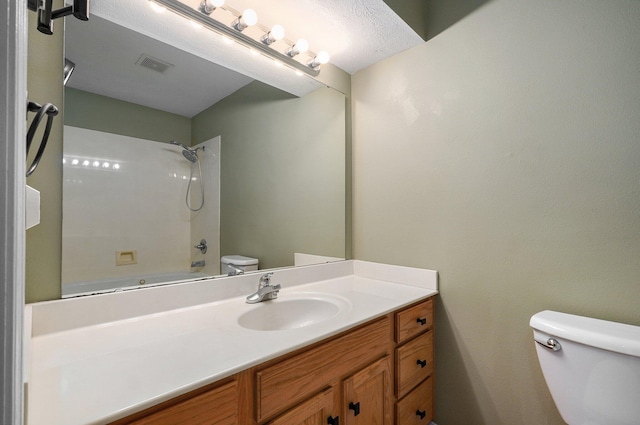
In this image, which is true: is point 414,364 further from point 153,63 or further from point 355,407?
point 153,63

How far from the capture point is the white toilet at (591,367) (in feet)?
2.82

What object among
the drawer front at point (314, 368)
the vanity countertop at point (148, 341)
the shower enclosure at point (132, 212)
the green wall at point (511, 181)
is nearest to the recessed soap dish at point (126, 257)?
the shower enclosure at point (132, 212)

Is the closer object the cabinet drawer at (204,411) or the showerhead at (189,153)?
the cabinet drawer at (204,411)

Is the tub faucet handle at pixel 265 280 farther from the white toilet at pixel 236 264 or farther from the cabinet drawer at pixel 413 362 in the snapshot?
the cabinet drawer at pixel 413 362

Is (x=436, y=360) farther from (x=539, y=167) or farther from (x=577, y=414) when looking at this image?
(x=539, y=167)

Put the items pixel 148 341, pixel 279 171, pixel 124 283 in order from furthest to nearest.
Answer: pixel 279 171 < pixel 124 283 < pixel 148 341

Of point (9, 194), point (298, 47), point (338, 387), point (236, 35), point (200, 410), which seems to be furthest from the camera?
point (298, 47)

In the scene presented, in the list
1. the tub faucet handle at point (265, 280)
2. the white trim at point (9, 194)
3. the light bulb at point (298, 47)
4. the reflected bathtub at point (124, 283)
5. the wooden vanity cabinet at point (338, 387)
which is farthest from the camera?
the light bulb at point (298, 47)

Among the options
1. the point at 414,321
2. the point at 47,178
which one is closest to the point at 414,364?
the point at 414,321

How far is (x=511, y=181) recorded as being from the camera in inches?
48.6

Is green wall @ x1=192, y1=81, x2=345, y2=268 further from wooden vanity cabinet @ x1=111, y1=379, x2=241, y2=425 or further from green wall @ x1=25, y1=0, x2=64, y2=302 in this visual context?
wooden vanity cabinet @ x1=111, y1=379, x2=241, y2=425

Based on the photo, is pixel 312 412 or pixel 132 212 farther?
pixel 132 212

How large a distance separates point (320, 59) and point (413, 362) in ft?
5.24

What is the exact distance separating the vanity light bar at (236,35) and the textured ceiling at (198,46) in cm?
4
